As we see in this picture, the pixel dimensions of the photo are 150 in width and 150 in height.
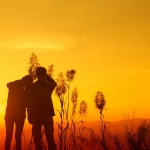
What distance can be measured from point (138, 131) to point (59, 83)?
386 centimetres

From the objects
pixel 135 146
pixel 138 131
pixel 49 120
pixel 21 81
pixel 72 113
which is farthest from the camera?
pixel 72 113

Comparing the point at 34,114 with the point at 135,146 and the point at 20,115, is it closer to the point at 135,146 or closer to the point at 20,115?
the point at 20,115

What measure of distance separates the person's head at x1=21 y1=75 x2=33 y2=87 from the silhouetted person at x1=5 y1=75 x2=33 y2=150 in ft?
0.46

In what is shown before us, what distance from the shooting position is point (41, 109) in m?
6.44

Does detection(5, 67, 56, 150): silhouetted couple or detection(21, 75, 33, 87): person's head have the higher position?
detection(21, 75, 33, 87): person's head

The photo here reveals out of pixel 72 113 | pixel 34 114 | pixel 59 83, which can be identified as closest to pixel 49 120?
pixel 34 114

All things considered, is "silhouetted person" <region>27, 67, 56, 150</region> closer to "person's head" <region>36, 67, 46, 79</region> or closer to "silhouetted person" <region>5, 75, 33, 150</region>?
"person's head" <region>36, 67, 46, 79</region>

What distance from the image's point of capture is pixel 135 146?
3963 mm

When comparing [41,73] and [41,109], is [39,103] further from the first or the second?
[41,73]

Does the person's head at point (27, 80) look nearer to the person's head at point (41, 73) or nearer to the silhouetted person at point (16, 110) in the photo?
the silhouetted person at point (16, 110)

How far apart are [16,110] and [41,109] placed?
1.17 metres

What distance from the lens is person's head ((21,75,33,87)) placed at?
7025 millimetres

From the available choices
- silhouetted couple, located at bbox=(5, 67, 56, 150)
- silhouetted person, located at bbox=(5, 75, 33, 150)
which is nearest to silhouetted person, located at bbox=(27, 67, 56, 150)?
silhouetted couple, located at bbox=(5, 67, 56, 150)

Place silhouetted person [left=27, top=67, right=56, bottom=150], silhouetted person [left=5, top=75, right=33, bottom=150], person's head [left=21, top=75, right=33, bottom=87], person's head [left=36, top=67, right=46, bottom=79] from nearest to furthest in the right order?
silhouetted person [left=27, top=67, right=56, bottom=150]
person's head [left=36, top=67, right=46, bottom=79]
person's head [left=21, top=75, right=33, bottom=87]
silhouetted person [left=5, top=75, right=33, bottom=150]
